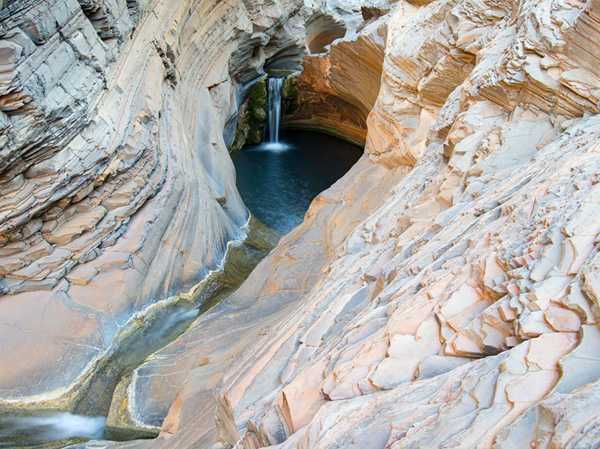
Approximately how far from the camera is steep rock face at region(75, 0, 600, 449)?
108 inches

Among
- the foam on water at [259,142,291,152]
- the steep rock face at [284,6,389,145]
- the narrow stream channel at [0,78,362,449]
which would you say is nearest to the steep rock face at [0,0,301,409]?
the narrow stream channel at [0,78,362,449]

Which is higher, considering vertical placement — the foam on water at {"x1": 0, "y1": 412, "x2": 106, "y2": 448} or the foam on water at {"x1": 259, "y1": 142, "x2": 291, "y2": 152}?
the foam on water at {"x1": 0, "y1": 412, "x2": 106, "y2": 448}

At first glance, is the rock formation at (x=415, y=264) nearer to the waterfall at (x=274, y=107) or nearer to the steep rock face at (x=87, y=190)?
the steep rock face at (x=87, y=190)

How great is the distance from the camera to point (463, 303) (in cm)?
365

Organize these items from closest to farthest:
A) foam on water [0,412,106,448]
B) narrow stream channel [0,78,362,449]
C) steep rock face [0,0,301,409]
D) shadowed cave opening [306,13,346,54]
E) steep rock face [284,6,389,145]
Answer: foam on water [0,412,106,448] → narrow stream channel [0,78,362,449] → steep rock face [0,0,301,409] → steep rock face [284,6,389,145] → shadowed cave opening [306,13,346,54]

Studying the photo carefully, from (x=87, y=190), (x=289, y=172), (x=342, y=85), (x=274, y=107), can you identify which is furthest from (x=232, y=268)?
(x=274, y=107)

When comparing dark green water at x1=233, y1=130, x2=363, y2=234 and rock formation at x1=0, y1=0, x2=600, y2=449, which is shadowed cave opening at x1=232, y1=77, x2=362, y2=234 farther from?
rock formation at x1=0, y1=0, x2=600, y2=449

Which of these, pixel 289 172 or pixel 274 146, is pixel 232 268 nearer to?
pixel 289 172

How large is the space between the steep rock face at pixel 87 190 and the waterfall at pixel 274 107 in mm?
Answer: 8314

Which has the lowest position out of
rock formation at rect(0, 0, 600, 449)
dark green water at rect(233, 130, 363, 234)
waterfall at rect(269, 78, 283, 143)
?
dark green water at rect(233, 130, 363, 234)

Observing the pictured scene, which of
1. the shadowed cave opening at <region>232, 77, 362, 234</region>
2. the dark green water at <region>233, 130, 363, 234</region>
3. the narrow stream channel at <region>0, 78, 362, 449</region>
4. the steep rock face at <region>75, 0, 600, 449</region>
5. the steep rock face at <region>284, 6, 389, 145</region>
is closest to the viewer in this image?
the steep rock face at <region>75, 0, 600, 449</region>

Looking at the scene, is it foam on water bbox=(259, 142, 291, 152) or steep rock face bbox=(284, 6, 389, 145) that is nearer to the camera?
steep rock face bbox=(284, 6, 389, 145)

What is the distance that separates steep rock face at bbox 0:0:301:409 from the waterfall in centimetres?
831

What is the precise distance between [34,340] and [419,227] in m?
6.25
